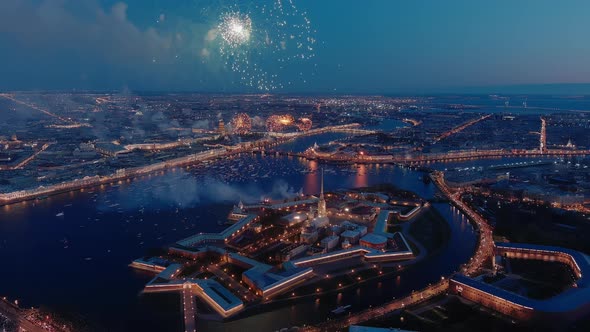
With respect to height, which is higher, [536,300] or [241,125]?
[241,125]

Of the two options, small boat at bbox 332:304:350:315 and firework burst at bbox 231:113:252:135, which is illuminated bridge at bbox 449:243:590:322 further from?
firework burst at bbox 231:113:252:135

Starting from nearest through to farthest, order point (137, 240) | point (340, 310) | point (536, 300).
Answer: point (536, 300), point (340, 310), point (137, 240)

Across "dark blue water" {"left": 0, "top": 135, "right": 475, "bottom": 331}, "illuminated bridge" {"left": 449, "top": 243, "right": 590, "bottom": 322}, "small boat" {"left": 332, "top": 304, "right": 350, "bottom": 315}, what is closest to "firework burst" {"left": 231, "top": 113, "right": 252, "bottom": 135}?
"dark blue water" {"left": 0, "top": 135, "right": 475, "bottom": 331}

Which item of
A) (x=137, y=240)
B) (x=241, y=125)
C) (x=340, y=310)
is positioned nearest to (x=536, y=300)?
(x=340, y=310)

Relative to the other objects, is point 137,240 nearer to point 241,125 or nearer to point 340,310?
point 340,310

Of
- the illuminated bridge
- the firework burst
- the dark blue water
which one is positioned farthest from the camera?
the firework burst

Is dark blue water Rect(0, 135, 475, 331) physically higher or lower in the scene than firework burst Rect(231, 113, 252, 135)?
lower

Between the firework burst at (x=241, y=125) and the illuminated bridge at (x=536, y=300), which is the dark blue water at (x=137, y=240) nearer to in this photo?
the illuminated bridge at (x=536, y=300)

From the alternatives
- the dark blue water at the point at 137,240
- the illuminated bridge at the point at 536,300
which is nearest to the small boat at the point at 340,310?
the dark blue water at the point at 137,240
